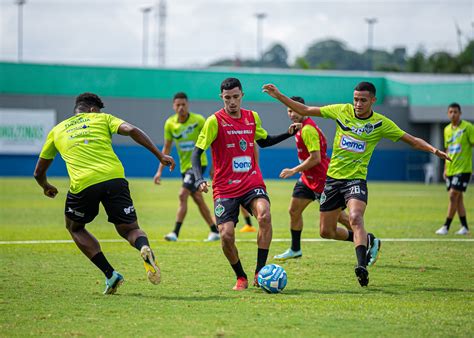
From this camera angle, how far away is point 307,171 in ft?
42.4

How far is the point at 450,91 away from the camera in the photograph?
47.2 meters

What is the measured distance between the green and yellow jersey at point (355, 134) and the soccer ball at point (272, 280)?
1889 millimetres

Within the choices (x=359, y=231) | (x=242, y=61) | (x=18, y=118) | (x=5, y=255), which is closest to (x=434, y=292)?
(x=359, y=231)

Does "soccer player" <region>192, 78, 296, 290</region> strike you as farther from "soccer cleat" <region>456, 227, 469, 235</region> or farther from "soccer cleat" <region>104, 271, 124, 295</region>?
"soccer cleat" <region>456, 227, 469, 235</region>

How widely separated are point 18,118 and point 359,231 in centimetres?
3782

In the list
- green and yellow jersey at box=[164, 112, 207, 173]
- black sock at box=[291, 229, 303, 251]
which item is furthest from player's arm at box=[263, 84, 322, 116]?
green and yellow jersey at box=[164, 112, 207, 173]

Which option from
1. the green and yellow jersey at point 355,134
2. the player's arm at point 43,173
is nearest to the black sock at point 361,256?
the green and yellow jersey at point 355,134

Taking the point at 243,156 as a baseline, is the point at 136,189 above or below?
below

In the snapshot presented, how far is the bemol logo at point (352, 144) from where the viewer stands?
421 inches

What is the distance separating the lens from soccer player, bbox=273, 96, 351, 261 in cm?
1216

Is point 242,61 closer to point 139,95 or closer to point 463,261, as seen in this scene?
point 139,95

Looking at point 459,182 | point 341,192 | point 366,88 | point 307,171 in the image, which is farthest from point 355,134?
point 459,182

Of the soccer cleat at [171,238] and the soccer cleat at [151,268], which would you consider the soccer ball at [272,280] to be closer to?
the soccer cleat at [151,268]

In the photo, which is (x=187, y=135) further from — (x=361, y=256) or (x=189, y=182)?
(x=361, y=256)
